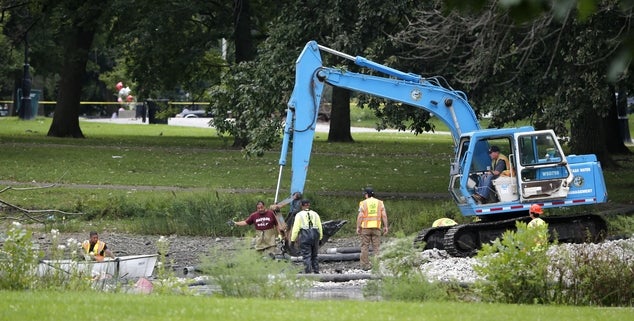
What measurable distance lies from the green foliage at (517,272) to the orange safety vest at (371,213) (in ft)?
21.2

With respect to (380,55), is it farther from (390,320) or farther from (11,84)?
(11,84)

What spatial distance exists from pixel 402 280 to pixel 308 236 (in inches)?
234

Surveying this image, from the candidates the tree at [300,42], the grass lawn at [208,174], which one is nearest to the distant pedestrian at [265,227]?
the grass lawn at [208,174]

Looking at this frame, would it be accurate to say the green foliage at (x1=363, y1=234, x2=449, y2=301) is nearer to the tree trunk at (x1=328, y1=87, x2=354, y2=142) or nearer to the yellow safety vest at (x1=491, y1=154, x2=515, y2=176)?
the yellow safety vest at (x1=491, y1=154, x2=515, y2=176)

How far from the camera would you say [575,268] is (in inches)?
567

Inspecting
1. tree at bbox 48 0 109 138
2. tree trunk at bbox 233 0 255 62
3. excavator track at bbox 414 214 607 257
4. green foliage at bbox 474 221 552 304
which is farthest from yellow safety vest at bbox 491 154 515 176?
tree at bbox 48 0 109 138

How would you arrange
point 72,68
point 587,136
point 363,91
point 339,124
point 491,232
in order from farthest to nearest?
point 339,124 → point 72,68 → point 587,136 → point 363,91 → point 491,232

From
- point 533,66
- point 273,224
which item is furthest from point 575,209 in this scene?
point 273,224

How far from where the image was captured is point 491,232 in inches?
864

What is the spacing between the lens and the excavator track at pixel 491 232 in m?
21.5

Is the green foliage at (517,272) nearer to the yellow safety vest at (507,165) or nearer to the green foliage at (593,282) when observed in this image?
the green foliage at (593,282)

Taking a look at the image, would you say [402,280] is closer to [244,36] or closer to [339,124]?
[244,36]

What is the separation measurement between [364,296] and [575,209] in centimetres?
1255

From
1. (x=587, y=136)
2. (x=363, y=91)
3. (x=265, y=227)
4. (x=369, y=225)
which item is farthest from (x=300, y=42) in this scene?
(x=587, y=136)
